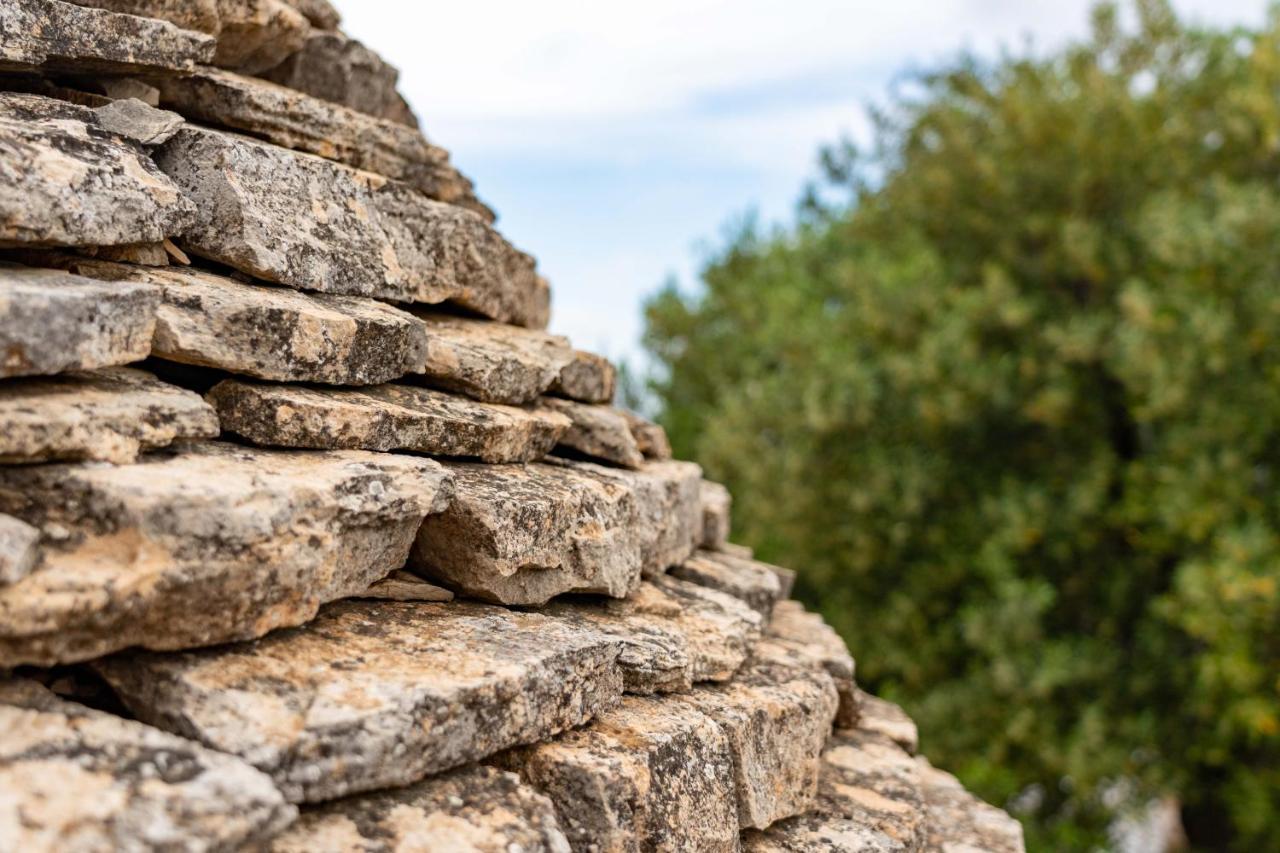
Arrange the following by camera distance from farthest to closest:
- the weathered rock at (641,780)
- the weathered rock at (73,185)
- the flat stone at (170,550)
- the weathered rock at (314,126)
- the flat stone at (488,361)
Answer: the flat stone at (488,361) < the weathered rock at (314,126) < the weathered rock at (641,780) < the weathered rock at (73,185) < the flat stone at (170,550)

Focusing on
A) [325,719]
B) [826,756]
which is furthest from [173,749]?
[826,756]

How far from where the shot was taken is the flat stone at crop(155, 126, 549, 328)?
13.9 ft

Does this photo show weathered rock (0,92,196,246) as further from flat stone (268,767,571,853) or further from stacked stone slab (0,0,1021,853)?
flat stone (268,767,571,853)

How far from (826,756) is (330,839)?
2964mm

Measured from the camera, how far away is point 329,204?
15.1 ft

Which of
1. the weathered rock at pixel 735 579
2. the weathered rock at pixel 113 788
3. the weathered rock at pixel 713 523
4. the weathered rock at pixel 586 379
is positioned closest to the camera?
the weathered rock at pixel 113 788

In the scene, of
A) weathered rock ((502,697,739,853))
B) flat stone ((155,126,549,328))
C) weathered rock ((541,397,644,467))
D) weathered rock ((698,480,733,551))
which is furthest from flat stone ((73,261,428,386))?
weathered rock ((698,480,733,551))

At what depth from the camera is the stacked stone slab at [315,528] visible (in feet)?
10.0

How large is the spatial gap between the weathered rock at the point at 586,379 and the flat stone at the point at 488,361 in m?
0.15

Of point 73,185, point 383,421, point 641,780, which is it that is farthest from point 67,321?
point 641,780

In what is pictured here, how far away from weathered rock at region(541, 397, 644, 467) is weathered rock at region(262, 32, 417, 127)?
1.81m

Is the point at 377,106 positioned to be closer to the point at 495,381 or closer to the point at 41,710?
the point at 495,381

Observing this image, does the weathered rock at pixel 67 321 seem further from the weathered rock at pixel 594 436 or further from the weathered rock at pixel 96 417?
the weathered rock at pixel 594 436

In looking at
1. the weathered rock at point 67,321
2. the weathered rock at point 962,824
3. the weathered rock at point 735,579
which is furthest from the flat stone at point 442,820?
the weathered rock at point 735,579
